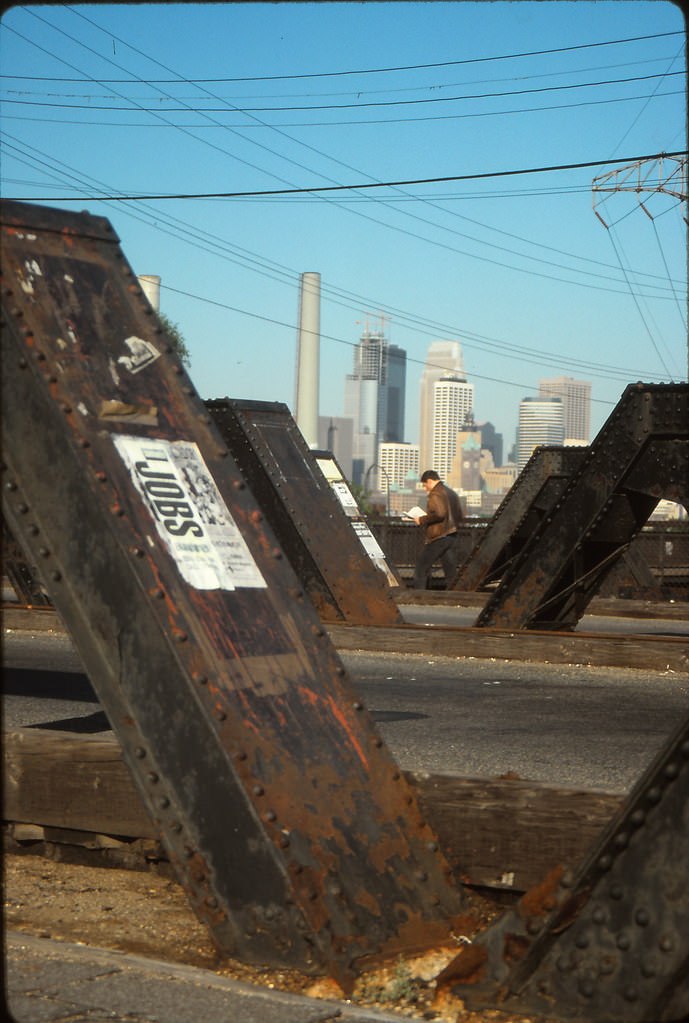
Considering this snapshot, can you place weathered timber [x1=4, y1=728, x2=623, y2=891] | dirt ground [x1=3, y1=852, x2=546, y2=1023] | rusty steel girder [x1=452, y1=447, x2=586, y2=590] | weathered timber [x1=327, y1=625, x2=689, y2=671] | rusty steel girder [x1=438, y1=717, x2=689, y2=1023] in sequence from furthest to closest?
rusty steel girder [x1=452, y1=447, x2=586, y2=590] → weathered timber [x1=327, y1=625, x2=689, y2=671] → weathered timber [x1=4, y1=728, x2=623, y2=891] → dirt ground [x1=3, y1=852, x2=546, y2=1023] → rusty steel girder [x1=438, y1=717, x2=689, y2=1023]

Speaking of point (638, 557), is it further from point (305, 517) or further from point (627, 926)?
point (627, 926)

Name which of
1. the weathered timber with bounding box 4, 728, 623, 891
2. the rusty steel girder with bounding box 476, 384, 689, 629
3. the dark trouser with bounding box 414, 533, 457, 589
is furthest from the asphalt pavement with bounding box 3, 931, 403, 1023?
the dark trouser with bounding box 414, 533, 457, 589

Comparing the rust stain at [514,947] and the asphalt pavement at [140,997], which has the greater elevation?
the rust stain at [514,947]

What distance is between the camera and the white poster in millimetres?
4047

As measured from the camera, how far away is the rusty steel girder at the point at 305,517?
12703mm

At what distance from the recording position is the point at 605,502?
11.3 meters

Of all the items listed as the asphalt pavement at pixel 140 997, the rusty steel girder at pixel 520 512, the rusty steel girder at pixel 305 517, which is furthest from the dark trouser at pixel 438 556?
the asphalt pavement at pixel 140 997

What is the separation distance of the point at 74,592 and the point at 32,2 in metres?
1.71

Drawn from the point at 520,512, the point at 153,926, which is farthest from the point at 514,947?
the point at 520,512

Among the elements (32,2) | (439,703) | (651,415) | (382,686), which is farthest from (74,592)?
(651,415)

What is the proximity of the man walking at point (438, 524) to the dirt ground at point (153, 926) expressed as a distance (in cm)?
1493

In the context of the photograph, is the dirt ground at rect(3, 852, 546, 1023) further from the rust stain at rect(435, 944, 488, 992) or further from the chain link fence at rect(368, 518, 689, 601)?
the chain link fence at rect(368, 518, 689, 601)

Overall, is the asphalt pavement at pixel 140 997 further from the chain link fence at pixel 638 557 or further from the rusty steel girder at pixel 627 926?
the chain link fence at pixel 638 557

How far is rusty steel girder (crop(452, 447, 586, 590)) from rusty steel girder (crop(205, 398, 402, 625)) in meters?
3.94
